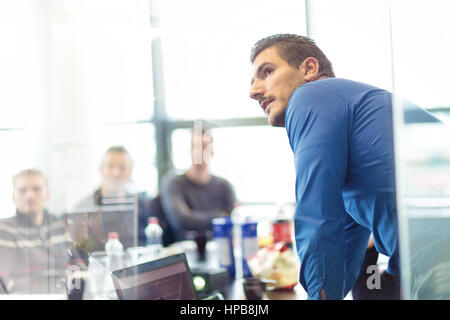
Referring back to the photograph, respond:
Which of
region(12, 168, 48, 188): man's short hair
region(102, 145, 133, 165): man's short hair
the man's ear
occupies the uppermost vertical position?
the man's ear

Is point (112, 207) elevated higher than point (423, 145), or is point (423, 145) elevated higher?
point (423, 145)

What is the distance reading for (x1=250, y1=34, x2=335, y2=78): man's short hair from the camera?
102 centimetres

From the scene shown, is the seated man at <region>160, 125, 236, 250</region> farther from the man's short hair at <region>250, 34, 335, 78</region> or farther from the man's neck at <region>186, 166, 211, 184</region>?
the man's short hair at <region>250, 34, 335, 78</region>

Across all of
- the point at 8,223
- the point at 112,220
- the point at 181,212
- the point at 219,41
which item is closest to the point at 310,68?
the point at 219,41

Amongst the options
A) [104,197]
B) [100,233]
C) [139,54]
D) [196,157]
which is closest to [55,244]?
[100,233]

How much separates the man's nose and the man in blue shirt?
83 millimetres

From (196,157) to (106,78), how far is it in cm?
115

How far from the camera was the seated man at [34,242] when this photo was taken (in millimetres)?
1356

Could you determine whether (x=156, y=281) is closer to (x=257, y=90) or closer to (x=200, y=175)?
(x=257, y=90)

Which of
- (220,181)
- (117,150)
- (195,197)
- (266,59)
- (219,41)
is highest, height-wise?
(219,41)

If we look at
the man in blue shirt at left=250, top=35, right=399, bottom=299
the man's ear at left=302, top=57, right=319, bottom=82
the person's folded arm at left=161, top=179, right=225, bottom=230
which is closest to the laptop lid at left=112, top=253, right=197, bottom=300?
the man in blue shirt at left=250, top=35, right=399, bottom=299

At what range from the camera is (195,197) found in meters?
3.21

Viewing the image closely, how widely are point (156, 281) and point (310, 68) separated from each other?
667 mm

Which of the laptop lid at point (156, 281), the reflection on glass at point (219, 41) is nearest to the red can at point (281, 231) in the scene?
the reflection on glass at point (219, 41)
